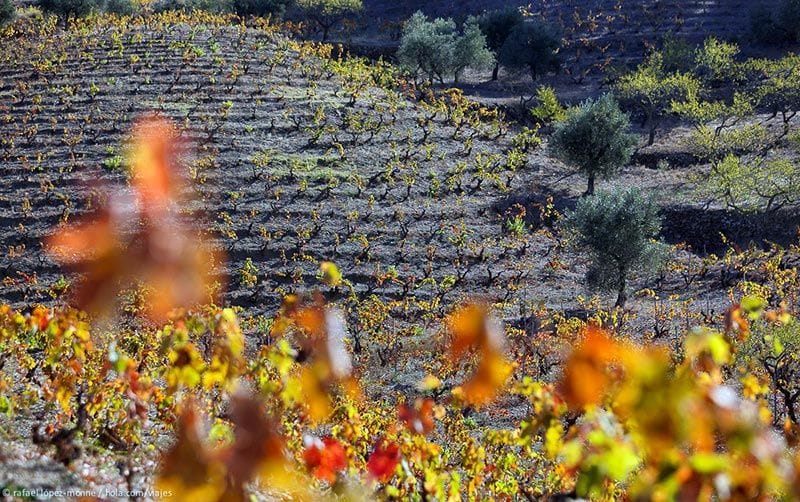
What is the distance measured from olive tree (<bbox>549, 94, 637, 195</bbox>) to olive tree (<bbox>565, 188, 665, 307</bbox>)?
5727 mm

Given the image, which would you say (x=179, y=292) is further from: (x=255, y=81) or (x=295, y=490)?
(x=255, y=81)

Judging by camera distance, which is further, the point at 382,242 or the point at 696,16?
the point at 696,16

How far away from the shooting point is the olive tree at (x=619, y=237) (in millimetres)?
17859

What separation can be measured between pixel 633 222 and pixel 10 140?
19.0 meters

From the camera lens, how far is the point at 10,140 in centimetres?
2270

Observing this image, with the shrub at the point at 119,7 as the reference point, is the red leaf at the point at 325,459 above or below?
above

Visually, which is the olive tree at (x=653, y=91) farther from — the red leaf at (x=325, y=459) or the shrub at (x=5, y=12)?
the shrub at (x=5, y=12)

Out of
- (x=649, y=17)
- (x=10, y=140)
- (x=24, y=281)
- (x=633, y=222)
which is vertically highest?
(x=649, y=17)

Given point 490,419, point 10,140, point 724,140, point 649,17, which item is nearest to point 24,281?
point 10,140

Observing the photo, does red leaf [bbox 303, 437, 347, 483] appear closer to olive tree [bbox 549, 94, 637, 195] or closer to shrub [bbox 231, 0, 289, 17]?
olive tree [bbox 549, 94, 637, 195]

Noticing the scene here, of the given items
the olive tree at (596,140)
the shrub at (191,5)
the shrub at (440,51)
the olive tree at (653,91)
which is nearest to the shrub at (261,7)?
the shrub at (191,5)

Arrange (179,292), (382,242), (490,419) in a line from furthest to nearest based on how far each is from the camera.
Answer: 1. (382,242)
2. (179,292)
3. (490,419)

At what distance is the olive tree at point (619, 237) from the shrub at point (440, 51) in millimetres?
19007

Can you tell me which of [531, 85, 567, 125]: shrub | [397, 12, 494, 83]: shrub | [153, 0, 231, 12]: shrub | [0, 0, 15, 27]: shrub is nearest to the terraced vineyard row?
[531, 85, 567, 125]: shrub
